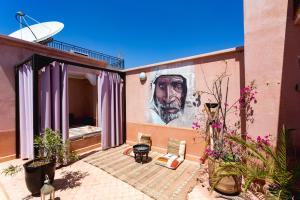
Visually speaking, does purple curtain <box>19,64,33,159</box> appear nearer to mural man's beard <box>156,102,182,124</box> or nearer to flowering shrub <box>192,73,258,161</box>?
mural man's beard <box>156,102,182,124</box>

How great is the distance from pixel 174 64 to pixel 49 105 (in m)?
3.38

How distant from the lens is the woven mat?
2890 mm

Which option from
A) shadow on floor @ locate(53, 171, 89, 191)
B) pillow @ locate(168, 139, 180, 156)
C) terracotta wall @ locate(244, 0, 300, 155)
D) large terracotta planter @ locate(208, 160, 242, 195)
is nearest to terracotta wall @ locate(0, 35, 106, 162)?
shadow on floor @ locate(53, 171, 89, 191)

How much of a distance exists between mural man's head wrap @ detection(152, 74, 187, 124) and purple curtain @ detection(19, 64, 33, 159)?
3.18m

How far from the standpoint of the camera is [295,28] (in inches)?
99.5

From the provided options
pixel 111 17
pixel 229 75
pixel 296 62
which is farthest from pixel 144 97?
pixel 111 17

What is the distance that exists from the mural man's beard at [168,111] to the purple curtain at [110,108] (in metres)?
1.51

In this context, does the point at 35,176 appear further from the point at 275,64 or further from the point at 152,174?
the point at 275,64

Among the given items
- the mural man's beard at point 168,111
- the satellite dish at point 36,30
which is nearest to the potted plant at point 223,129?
the mural man's beard at point 168,111

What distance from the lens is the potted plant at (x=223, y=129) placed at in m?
2.60

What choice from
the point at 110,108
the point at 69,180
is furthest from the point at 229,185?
the point at 110,108

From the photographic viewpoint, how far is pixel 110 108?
5.36 metres

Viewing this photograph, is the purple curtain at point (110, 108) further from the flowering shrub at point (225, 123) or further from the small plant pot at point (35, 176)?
the flowering shrub at point (225, 123)

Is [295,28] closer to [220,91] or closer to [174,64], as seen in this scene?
[220,91]
